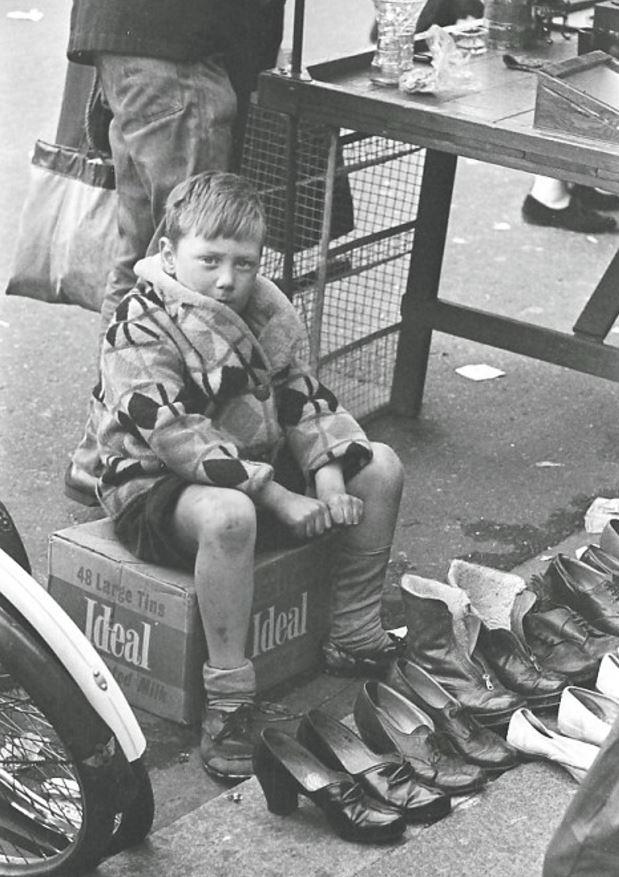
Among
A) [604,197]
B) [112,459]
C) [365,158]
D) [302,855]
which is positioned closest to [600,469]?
[365,158]

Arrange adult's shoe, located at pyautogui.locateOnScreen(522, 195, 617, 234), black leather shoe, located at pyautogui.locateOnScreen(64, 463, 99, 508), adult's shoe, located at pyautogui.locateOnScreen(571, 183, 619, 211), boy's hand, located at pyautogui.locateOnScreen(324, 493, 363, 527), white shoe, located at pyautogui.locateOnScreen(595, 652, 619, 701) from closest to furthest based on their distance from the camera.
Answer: white shoe, located at pyautogui.locateOnScreen(595, 652, 619, 701) → boy's hand, located at pyautogui.locateOnScreen(324, 493, 363, 527) → black leather shoe, located at pyautogui.locateOnScreen(64, 463, 99, 508) → adult's shoe, located at pyautogui.locateOnScreen(522, 195, 617, 234) → adult's shoe, located at pyautogui.locateOnScreen(571, 183, 619, 211)

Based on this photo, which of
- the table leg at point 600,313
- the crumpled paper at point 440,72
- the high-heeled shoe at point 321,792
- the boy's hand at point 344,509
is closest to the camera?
the high-heeled shoe at point 321,792

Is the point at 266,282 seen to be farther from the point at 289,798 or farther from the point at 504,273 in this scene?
the point at 504,273

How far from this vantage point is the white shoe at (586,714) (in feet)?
9.96

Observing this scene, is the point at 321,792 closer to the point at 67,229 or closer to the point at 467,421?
the point at 67,229

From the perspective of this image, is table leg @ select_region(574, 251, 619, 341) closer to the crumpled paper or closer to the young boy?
the crumpled paper

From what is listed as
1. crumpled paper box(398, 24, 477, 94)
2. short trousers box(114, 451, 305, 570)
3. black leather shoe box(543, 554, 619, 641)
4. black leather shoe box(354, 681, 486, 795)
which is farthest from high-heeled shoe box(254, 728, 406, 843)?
crumpled paper box(398, 24, 477, 94)

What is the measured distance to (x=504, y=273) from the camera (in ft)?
20.7

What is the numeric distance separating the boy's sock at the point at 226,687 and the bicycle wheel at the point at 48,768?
1.35 ft

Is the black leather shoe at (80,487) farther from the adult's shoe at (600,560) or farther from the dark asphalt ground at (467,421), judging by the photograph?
the adult's shoe at (600,560)

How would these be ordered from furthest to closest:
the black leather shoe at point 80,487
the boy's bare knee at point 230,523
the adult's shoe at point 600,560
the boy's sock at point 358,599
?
1. the black leather shoe at point 80,487
2. the adult's shoe at point 600,560
3. the boy's sock at point 358,599
4. the boy's bare knee at point 230,523

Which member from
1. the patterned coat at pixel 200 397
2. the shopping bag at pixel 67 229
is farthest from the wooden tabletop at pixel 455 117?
the patterned coat at pixel 200 397

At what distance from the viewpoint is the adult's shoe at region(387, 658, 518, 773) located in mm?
3041

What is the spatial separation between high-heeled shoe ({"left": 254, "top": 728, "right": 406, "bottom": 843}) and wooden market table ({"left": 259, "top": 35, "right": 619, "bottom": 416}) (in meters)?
1.66
